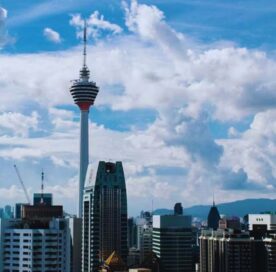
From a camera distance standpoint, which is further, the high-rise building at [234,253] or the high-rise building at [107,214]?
the high-rise building at [107,214]

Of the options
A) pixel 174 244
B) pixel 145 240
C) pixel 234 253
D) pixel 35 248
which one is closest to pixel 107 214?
pixel 174 244

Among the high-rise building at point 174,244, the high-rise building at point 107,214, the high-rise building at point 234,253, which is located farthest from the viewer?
the high-rise building at point 107,214

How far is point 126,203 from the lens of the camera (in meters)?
161

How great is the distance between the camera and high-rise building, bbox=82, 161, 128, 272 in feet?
515

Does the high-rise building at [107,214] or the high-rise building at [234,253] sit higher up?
the high-rise building at [107,214]

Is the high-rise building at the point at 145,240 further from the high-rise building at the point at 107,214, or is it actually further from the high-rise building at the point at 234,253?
the high-rise building at the point at 234,253

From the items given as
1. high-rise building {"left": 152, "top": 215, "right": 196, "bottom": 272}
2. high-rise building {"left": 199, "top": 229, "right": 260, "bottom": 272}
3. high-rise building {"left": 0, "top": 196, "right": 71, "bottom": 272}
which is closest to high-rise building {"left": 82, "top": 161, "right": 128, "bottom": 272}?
high-rise building {"left": 152, "top": 215, "right": 196, "bottom": 272}

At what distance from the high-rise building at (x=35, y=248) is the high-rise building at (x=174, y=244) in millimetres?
57909

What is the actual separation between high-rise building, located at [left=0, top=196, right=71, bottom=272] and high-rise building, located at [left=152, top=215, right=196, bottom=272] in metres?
57.9

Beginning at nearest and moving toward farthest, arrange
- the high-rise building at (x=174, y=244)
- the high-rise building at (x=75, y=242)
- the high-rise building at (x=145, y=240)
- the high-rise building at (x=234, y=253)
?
the high-rise building at (x=234, y=253), the high-rise building at (x=174, y=244), the high-rise building at (x=75, y=242), the high-rise building at (x=145, y=240)

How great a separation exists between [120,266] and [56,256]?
38.6m

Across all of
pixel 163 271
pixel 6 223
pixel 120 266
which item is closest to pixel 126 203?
pixel 163 271

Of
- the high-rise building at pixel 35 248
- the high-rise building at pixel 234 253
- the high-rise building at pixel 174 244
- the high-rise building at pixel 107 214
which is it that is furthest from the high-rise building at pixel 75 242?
the high-rise building at pixel 35 248

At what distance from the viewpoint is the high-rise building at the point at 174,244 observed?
154250mm
